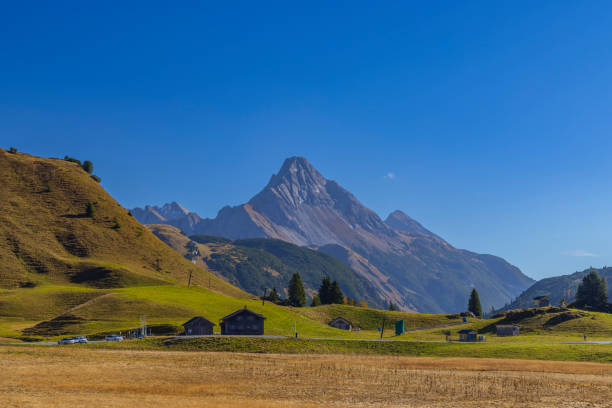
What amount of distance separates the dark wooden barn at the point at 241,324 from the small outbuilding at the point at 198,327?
5.40 metres

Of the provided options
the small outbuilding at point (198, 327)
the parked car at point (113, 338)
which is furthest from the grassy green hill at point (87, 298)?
the parked car at point (113, 338)

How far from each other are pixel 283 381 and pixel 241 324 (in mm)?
56642

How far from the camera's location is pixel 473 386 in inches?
1961

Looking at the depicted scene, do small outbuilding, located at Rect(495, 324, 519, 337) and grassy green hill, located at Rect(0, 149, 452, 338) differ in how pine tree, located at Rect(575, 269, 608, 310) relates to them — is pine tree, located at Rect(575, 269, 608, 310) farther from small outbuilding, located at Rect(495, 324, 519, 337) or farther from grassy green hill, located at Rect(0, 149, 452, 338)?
grassy green hill, located at Rect(0, 149, 452, 338)

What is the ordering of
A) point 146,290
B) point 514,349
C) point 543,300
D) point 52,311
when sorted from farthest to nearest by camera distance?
point 543,300 < point 146,290 < point 52,311 < point 514,349

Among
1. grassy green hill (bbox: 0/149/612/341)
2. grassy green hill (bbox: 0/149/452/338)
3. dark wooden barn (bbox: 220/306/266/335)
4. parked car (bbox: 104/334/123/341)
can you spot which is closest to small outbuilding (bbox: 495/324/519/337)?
grassy green hill (bbox: 0/149/612/341)

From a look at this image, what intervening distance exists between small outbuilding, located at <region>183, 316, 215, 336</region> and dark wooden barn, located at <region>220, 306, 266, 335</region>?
5.40 m

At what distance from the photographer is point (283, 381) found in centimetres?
5147

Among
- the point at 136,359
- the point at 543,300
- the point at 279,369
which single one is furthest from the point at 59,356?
the point at 543,300

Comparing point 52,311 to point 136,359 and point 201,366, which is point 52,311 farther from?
point 201,366

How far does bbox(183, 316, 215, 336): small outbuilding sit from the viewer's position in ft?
329

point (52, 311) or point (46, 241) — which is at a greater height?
point (46, 241)

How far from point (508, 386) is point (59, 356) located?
57690mm

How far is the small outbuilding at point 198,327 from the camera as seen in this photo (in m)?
100
